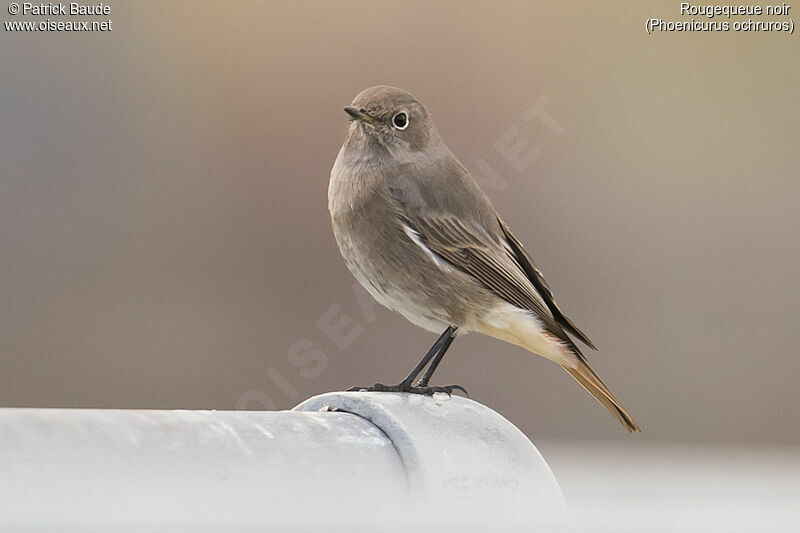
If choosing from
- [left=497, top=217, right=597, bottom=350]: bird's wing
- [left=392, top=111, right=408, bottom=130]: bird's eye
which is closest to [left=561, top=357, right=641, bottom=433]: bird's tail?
[left=497, top=217, right=597, bottom=350]: bird's wing

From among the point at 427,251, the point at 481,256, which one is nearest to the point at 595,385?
the point at 481,256

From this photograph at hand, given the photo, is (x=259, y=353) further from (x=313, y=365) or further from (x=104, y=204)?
(x=104, y=204)

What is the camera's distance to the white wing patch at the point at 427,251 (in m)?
3.05

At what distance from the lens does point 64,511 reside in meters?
0.87

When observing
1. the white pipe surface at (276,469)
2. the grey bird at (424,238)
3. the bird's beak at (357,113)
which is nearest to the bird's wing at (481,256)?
the grey bird at (424,238)

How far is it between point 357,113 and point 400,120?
0.13 meters

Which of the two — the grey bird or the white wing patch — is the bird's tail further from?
the white wing patch

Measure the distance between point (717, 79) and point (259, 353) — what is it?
2.78 metres

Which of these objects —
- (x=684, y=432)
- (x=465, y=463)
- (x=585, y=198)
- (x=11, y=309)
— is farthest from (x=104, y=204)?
(x=465, y=463)

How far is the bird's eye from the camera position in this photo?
311 centimetres

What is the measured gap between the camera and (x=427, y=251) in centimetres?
307

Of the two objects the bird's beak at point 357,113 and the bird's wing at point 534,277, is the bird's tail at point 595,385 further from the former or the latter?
the bird's beak at point 357,113

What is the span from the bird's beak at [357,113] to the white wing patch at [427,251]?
29 centimetres

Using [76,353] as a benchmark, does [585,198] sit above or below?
above
